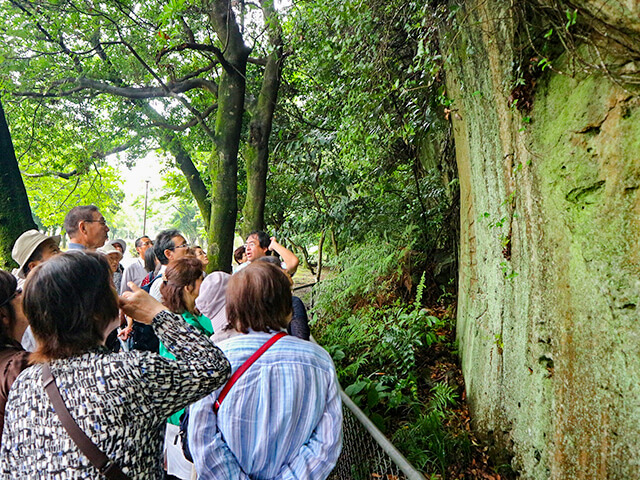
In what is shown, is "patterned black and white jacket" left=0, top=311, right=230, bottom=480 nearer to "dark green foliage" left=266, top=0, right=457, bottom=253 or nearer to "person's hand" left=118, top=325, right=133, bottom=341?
"person's hand" left=118, top=325, right=133, bottom=341

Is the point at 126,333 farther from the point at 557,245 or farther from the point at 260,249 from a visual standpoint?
the point at 557,245

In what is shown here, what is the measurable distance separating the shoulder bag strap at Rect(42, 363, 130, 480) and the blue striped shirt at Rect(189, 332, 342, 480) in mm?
388

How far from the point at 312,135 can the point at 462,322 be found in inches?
179

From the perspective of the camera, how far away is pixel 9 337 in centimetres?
173

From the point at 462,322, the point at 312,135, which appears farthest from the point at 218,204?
the point at 462,322

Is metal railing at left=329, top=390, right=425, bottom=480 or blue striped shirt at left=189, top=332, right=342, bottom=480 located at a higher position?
blue striped shirt at left=189, top=332, right=342, bottom=480

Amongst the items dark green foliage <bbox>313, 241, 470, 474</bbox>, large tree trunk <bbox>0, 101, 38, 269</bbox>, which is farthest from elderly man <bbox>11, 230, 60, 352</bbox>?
dark green foliage <bbox>313, 241, 470, 474</bbox>

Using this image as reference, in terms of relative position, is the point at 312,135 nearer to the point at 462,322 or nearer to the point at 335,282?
the point at 335,282

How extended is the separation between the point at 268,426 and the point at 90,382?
736 mm

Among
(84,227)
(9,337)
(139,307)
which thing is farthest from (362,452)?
(84,227)

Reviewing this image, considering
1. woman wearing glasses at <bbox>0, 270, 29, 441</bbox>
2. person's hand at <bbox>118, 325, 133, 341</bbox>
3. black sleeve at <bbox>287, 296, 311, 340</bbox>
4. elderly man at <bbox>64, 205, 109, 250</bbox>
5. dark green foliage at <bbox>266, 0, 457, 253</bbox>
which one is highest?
dark green foliage at <bbox>266, 0, 457, 253</bbox>

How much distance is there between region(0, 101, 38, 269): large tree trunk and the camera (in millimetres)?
3859

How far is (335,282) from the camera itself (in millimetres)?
6883

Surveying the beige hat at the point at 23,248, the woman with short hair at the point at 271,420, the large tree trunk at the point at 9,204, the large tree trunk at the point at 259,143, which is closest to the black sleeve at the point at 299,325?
the woman with short hair at the point at 271,420
